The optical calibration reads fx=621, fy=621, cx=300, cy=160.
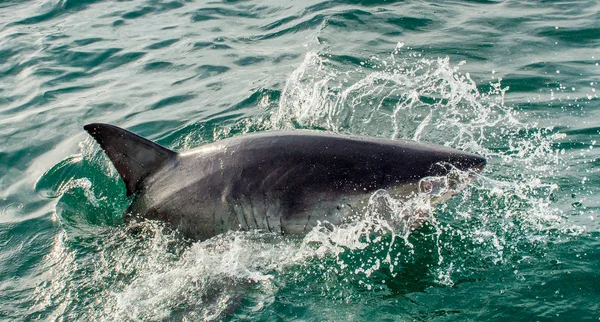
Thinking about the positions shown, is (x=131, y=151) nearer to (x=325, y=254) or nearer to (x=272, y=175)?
(x=272, y=175)

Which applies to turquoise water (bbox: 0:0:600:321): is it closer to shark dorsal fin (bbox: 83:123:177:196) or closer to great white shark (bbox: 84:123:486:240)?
great white shark (bbox: 84:123:486:240)

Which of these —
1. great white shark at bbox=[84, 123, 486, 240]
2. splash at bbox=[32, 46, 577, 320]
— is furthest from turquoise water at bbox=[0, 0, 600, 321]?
great white shark at bbox=[84, 123, 486, 240]

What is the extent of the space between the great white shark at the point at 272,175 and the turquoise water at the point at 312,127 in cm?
14

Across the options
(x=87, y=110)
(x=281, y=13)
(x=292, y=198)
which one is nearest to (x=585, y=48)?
(x=281, y=13)

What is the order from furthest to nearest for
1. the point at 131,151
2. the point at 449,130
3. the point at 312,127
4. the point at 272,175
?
the point at 312,127, the point at 449,130, the point at 131,151, the point at 272,175

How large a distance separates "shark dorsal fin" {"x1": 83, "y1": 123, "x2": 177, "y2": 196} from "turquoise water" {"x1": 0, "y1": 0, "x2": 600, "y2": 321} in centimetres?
48

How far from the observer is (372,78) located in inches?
301

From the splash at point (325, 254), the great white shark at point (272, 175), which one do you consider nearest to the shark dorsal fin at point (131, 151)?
the great white shark at point (272, 175)

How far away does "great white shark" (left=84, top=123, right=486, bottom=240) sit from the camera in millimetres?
3938

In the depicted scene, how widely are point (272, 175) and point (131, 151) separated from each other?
114 centimetres

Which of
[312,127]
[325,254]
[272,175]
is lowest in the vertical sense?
[325,254]

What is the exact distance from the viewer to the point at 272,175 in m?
4.12

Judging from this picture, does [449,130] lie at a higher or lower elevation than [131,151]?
lower

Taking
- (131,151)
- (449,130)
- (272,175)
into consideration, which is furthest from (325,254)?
(449,130)
